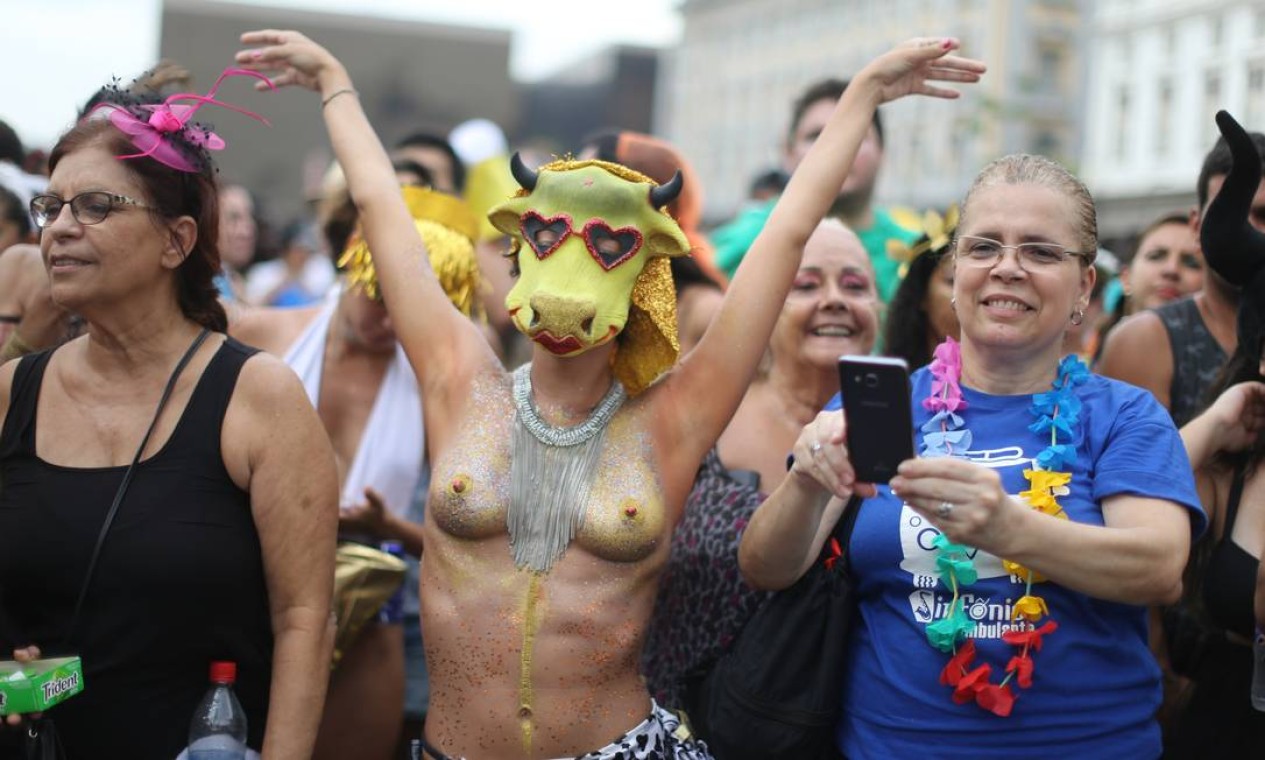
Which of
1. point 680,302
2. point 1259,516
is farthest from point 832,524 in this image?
point 680,302

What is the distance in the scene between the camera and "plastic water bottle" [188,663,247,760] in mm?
2750

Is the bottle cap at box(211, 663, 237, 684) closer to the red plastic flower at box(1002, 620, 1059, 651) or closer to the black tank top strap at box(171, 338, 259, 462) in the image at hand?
the black tank top strap at box(171, 338, 259, 462)

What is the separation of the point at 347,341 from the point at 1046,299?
224cm

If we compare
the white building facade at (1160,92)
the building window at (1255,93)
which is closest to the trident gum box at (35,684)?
the white building facade at (1160,92)

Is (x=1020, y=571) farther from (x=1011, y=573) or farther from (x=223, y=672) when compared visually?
(x=223, y=672)

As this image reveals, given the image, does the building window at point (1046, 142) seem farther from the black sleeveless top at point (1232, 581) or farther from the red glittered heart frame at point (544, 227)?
the red glittered heart frame at point (544, 227)

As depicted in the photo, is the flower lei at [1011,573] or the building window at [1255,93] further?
the building window at [1255,93]

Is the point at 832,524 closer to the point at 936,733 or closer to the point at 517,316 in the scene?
the point at 936,733

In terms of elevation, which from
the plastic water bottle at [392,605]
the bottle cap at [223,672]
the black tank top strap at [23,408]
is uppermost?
the black tank top strap at [23,408]

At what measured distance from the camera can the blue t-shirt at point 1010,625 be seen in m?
2.59

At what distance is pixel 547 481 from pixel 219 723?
0.82 m

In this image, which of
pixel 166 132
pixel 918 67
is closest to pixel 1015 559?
pixel 918 67

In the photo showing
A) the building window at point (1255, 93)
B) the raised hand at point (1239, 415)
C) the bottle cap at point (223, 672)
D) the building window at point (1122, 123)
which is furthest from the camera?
the building window at point (1122, 123)

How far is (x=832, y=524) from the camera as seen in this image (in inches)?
112
